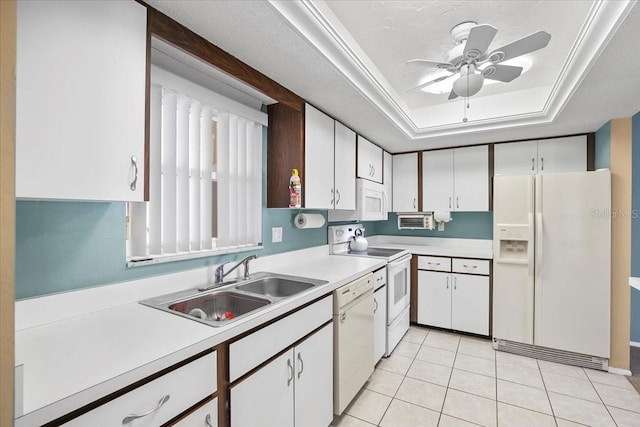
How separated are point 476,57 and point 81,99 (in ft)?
6.38

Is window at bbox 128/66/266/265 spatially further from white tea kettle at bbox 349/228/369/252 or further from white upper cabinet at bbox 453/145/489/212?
white upper cabinet at bbox 453/145/489/212

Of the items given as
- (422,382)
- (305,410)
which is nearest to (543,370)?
(422,382)

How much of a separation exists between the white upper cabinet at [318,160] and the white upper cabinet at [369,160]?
63cm

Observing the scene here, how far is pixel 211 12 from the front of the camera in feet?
4.14

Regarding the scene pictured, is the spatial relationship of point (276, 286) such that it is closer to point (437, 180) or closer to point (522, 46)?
point (522, 46)

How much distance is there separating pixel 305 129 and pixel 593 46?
168 centimetres

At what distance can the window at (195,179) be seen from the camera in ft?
5.02

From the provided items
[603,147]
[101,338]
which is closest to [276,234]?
[101,338]

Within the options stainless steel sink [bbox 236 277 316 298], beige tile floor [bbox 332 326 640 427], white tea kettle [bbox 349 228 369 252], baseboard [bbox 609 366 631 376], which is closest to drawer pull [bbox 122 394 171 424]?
stainless steel sink [bbox 236 277 316 298]

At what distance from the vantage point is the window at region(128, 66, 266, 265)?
1.53 meters

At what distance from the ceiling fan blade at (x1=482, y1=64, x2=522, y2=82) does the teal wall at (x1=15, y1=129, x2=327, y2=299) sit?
7.21 feet

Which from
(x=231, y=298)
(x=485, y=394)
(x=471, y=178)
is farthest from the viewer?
(x=471, y=178)

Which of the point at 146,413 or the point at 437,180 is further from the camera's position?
the point at 437,180

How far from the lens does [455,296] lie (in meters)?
3.23
